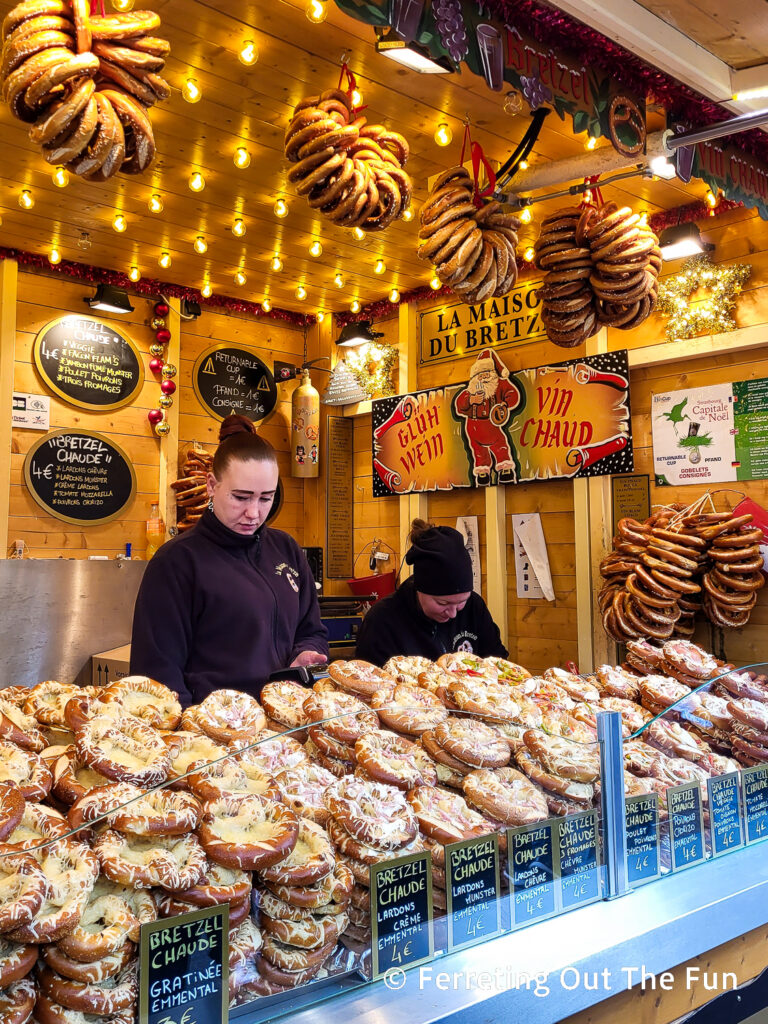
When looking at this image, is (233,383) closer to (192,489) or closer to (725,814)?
(192,489)

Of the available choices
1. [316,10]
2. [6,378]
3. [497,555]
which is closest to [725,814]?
[316,10]

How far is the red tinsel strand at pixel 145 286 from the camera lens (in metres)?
5.74

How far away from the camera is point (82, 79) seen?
8.19ft

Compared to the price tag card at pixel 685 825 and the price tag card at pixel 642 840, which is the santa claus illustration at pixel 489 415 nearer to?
the price tag card at pixel 685 825

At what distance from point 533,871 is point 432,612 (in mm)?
2207

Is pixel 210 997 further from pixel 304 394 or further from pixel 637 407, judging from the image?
pixel 304 394

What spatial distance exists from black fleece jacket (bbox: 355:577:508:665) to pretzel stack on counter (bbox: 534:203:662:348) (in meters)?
Answer: 1.38

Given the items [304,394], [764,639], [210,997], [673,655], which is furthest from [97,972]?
[304,394]

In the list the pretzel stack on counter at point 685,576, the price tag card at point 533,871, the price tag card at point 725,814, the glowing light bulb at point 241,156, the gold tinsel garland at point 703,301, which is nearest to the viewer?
the price tag card at point 533,871

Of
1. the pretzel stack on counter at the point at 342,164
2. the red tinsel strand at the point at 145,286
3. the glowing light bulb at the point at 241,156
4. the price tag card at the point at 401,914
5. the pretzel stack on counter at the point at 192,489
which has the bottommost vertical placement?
the price tag card at the point at 401,914

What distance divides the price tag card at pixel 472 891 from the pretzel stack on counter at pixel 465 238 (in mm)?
2645

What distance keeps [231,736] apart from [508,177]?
3.05 metres

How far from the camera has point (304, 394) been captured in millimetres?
6809

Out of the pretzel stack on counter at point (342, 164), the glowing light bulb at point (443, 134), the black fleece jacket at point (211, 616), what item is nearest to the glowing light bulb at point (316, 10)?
the pretzel stack on counter at point (342, 164)
